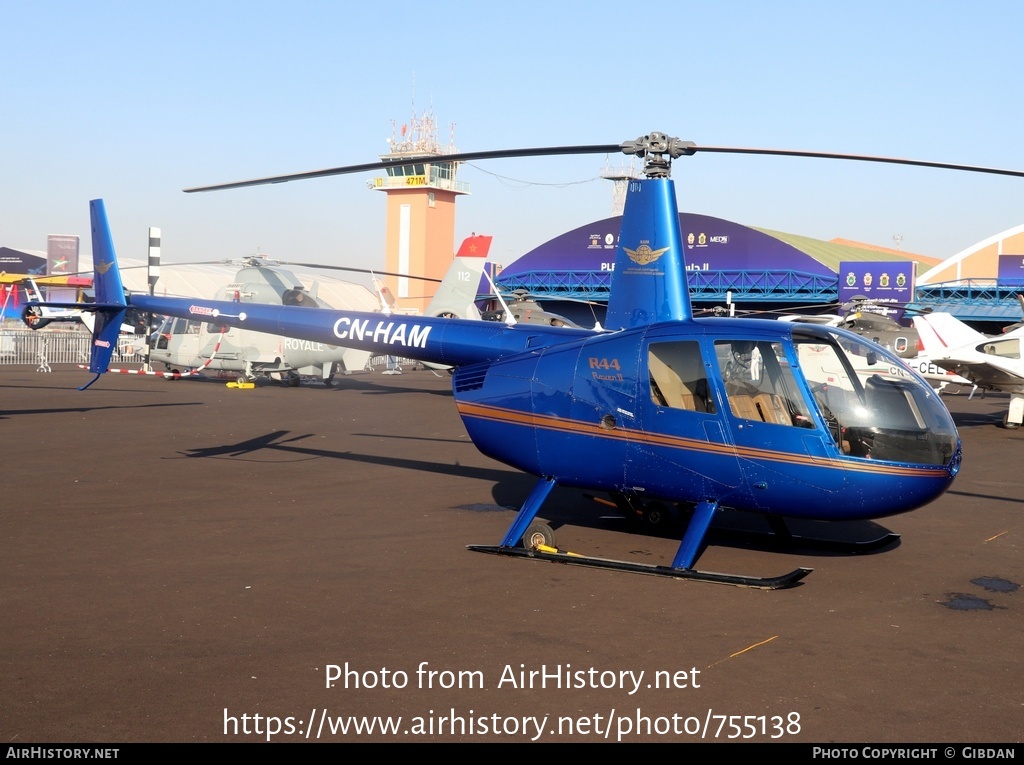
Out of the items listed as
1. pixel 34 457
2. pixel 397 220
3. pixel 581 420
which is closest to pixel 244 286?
pixel 34 457

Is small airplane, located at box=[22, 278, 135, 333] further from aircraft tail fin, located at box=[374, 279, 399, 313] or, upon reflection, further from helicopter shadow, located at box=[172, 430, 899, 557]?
helicopter shadow, located at box=[172, 430, 899, 557]

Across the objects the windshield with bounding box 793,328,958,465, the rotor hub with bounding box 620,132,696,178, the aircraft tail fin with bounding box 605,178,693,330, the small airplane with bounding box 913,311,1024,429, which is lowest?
the small airplane with bounding box 913,311,1024,429

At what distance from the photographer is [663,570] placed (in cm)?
804

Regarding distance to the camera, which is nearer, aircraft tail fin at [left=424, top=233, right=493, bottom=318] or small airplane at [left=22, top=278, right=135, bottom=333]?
aircraft tail fin at [left=424, top=233, right=493, bottom=318]

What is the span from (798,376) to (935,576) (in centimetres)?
227

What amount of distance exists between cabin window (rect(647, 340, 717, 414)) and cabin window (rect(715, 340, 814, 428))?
0.20 m

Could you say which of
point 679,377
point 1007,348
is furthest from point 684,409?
point 1007,348

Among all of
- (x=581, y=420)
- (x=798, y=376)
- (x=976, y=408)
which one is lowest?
(x=976, y=408)

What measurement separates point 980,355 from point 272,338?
65.8 ft

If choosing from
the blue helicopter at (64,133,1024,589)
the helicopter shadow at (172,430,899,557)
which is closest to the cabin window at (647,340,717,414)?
the blue helicopter at (64,133,1024,589)

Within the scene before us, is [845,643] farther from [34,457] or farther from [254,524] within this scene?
[34,457]

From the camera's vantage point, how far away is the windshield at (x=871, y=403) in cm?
778

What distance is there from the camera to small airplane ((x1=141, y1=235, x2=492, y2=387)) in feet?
90.3

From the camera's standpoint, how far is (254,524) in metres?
9.92
